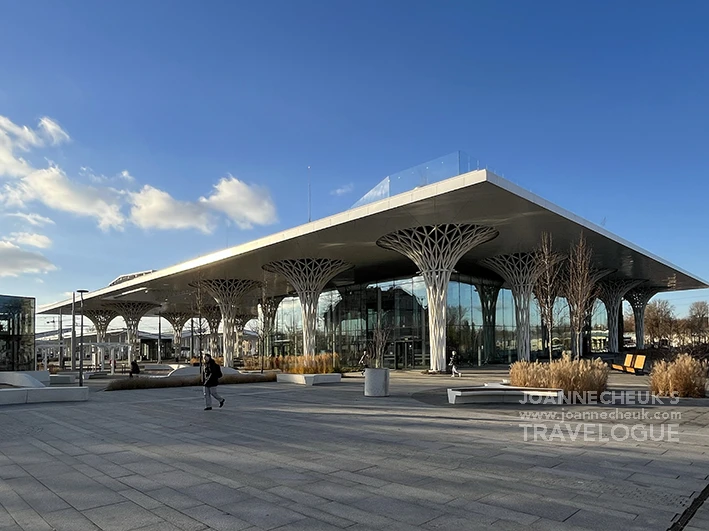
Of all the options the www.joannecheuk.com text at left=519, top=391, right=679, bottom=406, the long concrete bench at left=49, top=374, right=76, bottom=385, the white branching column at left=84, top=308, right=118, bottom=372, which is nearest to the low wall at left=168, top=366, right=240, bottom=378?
the long concrete bench at left=49, top=374, right=76, bottom=385

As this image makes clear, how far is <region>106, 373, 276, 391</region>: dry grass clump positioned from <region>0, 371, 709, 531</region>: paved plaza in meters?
9.63

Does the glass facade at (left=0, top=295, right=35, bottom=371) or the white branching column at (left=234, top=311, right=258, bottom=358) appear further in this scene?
the white branching column at (left=234, top=311, right=258, bottom=358)

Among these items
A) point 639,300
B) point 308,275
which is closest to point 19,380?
point 308,275

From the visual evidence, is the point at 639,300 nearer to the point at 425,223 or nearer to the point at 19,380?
the point at 425,223

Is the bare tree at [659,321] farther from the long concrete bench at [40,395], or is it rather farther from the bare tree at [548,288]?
the long concrete bench at [40,395]

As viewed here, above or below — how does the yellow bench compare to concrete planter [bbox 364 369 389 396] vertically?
below

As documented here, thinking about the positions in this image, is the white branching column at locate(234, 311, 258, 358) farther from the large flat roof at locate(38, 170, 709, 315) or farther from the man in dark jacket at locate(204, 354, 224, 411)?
the man in dark jacket at locate(204, 354, 224, 411)

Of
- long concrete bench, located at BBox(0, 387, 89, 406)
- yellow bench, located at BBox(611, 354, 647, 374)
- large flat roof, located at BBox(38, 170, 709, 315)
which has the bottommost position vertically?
yellow bench, located at BBox(611, 354, 647, 374)

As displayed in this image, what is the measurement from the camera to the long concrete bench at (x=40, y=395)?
15.0 metres

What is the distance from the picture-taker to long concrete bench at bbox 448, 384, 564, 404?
1308 cm

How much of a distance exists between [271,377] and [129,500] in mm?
18427

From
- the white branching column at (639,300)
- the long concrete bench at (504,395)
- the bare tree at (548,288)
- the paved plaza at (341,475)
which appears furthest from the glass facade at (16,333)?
the white branching column at (639,300)

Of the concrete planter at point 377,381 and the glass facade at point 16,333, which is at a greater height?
the glass facade at point 16,333

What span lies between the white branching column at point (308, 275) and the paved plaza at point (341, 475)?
86.9 ft
